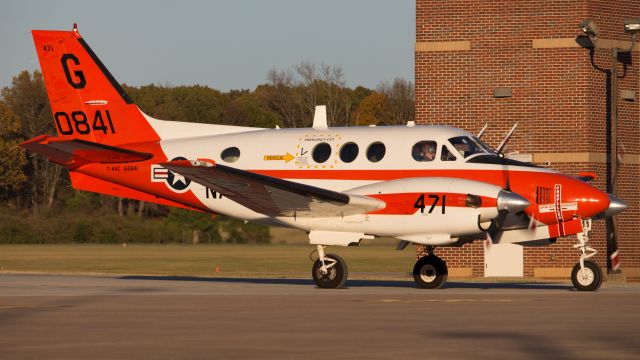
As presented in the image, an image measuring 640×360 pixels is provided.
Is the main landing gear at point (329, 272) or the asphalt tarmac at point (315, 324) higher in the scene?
the main landing gear at point (329, 272)

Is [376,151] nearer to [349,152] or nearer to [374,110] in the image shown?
[349,152]

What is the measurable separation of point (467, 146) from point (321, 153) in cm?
333

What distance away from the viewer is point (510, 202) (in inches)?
862

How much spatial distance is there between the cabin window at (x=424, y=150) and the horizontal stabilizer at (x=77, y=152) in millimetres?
6564

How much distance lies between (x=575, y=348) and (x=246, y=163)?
1391cm

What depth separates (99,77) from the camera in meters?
27.4

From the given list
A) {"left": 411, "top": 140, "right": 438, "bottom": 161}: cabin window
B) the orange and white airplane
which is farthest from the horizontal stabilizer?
{"left": 411, "top": 140, "right": 438, "bottom": 161}: cabin window

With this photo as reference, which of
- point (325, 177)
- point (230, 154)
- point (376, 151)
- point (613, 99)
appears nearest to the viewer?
point (376, 151)

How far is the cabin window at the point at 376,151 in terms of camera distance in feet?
79.2

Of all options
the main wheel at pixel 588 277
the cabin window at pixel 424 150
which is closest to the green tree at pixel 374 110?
the cabin window at pixel 424 150

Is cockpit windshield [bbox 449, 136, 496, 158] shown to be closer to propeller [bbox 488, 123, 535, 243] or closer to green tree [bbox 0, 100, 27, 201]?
propeller [bbox 488, 123, 535, 243]

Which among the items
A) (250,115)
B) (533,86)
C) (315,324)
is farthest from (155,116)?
(315,324)

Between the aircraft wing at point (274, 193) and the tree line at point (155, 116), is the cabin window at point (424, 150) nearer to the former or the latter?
the aircraft wing at point (274, 193)

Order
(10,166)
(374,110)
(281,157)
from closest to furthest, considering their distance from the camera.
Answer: (281,157) < (10,166) < (374,110)
